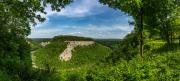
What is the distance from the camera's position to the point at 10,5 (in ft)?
114

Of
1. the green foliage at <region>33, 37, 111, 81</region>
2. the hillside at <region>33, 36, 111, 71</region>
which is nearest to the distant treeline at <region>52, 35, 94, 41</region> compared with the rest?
the hillside at <region>33, 36, 111, 71</region>

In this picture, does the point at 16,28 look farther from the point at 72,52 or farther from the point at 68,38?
the point at 68,38

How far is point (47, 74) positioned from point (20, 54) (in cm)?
854

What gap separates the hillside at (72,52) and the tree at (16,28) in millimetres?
52047

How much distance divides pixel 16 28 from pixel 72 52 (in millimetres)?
62119

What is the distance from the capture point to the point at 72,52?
101 meters

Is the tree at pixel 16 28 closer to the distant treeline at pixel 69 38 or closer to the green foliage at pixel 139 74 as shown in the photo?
the green foliage at pixel 139 74

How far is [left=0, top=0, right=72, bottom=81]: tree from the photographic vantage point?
34375 mm

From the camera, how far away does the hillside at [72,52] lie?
9531cm

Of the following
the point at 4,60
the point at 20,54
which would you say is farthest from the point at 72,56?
the point at 4,60

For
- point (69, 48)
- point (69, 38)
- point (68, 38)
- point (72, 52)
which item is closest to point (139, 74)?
point (72, 52)

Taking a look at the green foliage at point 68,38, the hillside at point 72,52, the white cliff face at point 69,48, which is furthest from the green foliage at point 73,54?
the white cliff face at point 69,48

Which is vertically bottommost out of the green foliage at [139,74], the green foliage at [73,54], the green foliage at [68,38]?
the green foliage at [73,54]

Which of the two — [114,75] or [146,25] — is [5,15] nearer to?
[114,75]
